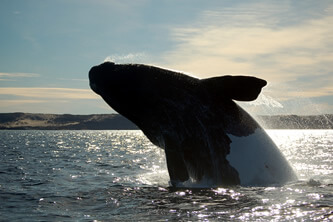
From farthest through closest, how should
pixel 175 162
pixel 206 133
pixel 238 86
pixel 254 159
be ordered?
pixel 175 162 < pixel 206 133 < pixel 254 159 < pixel 238 86

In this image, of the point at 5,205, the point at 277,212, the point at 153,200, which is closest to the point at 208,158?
the point at 153,200

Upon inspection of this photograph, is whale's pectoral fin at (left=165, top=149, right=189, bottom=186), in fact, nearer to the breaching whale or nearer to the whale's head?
the breaching whale

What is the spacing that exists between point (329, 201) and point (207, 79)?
3994 mm

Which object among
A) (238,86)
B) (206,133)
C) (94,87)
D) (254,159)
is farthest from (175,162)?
(94,87)

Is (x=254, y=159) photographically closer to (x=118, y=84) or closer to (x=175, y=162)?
(x=175, y=162)

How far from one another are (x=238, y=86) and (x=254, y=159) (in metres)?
1.97

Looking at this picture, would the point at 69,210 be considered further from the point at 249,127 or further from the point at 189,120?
the point at 249,127

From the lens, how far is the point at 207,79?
10203mm

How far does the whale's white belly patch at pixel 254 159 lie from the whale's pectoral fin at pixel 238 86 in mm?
1127

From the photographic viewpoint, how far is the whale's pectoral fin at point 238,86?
9.45 metres

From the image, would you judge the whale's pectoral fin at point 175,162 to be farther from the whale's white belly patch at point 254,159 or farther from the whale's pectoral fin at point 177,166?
the whale's white belly patch at point 254,159

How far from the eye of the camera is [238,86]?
9.55m

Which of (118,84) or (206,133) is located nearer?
(206,133)

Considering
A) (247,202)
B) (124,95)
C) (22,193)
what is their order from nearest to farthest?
(247,202) → (124,95) → (22,193)
